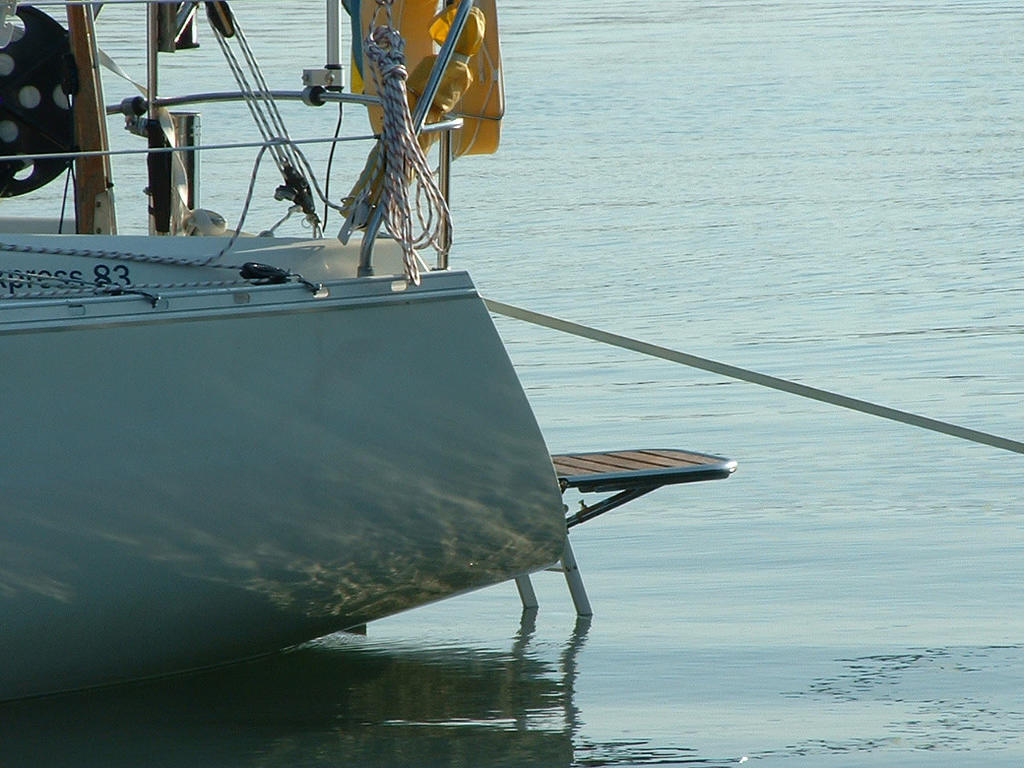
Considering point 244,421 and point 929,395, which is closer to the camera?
point 244,421

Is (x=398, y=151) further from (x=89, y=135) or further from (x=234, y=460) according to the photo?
(x=89, y=135)

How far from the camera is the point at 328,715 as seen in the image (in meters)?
4.55

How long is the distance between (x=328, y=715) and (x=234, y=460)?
72 centimetres

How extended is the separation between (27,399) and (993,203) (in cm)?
1042

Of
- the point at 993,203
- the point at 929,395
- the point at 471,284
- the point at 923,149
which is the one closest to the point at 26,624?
the point at 471,284

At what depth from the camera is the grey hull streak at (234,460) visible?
4.05m

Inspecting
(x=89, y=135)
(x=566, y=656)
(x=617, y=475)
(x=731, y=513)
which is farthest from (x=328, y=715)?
(x=731, y=513)

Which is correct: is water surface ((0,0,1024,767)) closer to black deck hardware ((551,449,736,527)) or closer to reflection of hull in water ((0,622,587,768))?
reflection of hull in water ((0,622,587,768))

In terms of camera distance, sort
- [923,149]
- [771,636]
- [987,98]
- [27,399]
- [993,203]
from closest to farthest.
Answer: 1. [27,399]
2. [771,636]
3. [993,203]
4. [923,149]
5. [987,98]

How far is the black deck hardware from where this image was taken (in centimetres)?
478

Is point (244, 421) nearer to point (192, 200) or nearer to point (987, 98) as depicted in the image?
point (192, 200)

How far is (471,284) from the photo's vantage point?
4.29 meters

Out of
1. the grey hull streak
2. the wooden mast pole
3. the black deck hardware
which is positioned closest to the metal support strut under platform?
the black deck hardware

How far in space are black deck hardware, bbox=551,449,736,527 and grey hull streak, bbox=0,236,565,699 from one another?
216 millimetres
